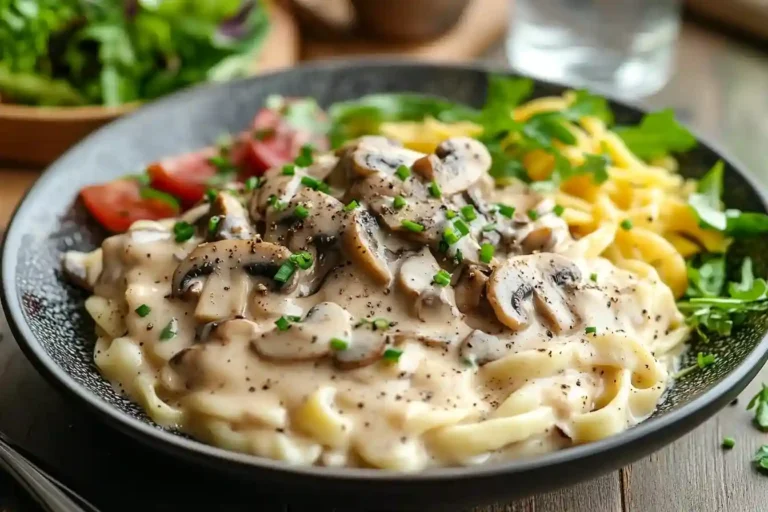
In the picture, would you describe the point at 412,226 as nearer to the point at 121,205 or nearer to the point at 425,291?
the point at 425,291

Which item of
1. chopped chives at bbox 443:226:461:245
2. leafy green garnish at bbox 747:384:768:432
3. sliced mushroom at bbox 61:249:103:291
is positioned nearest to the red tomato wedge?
sliced mushroom at bbox 61:249:103:291

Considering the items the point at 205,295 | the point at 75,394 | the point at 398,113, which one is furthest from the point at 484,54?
the point at 75,394

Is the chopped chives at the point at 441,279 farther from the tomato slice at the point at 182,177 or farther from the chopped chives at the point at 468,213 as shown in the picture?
the tomato slice at the point at 182,177

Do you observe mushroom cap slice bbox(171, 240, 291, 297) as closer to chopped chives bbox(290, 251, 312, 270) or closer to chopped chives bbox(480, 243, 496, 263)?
chopped chives bbox(290, 251, 312, 270)

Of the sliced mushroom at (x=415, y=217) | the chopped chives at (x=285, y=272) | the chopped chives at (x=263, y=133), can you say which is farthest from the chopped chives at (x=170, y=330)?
the chopped chives at (x=263, y=133)

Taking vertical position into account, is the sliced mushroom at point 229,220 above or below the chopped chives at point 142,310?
Answer: above

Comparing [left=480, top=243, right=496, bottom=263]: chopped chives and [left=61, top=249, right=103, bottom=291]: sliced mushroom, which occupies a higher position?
[left=480, top=243, right=496, bottom=263]: chopped chives
